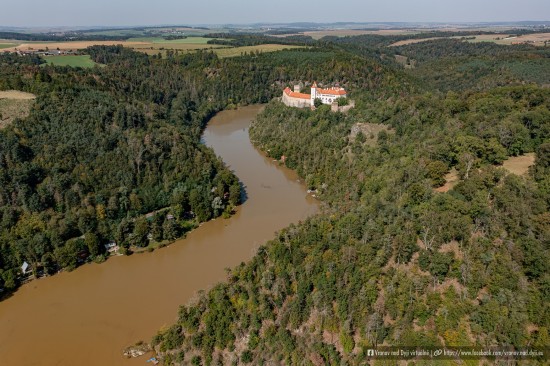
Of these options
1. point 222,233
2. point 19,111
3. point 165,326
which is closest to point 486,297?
point 165,326

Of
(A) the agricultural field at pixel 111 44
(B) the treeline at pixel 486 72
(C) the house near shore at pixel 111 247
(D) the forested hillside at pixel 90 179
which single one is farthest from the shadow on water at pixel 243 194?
(A) the agricultural field at pixel 111 44

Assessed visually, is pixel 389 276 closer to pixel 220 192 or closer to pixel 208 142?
pixel 220 192

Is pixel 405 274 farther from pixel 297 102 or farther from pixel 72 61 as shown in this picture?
pixel 72 61

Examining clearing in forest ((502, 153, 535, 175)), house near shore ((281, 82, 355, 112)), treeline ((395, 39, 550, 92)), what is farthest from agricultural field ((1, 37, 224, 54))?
clearing in forest ((502, 153, 535, 175))

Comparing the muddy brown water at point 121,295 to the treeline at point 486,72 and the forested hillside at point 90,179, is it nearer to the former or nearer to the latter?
the forested hillside at point 90,179

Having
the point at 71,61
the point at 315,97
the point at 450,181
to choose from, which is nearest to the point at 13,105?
the point at 315,97

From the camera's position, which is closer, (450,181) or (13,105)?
(450,181)

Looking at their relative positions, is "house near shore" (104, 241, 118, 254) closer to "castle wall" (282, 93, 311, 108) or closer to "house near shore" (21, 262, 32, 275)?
"house near shore" (21, 262, 32, 275)
